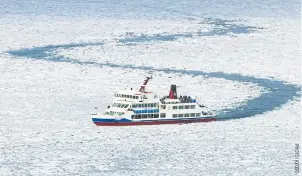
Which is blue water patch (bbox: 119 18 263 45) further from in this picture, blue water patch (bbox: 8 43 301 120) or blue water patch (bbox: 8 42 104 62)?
blue water patch (bbox: 8 43 301 120)

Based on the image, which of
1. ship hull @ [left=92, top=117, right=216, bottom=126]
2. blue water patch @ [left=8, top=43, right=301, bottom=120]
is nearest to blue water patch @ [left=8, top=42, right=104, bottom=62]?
blue water patch @ [left=8, top=43, right=301, bottom=120]

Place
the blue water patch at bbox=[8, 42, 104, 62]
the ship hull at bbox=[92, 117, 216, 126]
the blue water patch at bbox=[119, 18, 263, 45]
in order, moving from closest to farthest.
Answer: the ship hull at bbox=[92, 117, 216, 126]
the blue water patch at bbox=[8, 42, 104, 62]
the blue water patch at bbox=[119, 18, 263, 45]

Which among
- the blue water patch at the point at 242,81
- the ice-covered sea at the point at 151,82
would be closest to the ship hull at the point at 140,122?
the ice-covered sea at the point at 151,82

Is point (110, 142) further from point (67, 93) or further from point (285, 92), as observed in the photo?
point (285, 92)

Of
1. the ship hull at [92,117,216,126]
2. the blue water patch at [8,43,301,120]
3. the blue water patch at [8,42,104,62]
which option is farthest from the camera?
the blue water patch at [8,42,104,62]

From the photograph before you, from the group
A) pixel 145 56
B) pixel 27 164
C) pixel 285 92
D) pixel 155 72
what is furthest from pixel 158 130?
pixel 145 56

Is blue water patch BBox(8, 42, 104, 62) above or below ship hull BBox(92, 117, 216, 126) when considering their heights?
above

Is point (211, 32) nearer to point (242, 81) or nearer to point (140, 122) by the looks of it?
point (242, 81)
